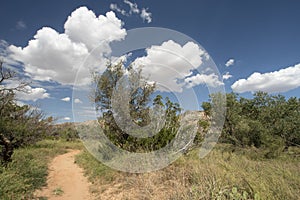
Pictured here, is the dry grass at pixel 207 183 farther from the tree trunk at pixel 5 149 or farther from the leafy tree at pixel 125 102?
the tree trunk at pixel 5 149

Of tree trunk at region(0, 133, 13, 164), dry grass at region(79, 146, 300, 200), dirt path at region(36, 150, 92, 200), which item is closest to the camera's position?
dry grass at region(79, 146, 300, 200)

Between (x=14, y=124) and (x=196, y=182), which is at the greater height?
(x=14, y=124)

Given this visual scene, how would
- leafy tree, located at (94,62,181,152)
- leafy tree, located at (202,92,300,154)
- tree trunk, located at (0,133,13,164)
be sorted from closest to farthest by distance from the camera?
tree trunk, located at (0,133,13,164), leafy tree, located at (94,62,181,152), leafy tree, located at (202,92,300,154)

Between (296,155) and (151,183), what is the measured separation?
5.46 meters

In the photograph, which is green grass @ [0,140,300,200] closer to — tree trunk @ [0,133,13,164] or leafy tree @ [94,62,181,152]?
tree trunk @ [0,133,13,164]

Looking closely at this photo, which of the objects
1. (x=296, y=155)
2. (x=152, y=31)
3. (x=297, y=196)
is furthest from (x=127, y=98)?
(x=296, y=155)

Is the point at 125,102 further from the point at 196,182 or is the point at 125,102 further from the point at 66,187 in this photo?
the point at 196,182

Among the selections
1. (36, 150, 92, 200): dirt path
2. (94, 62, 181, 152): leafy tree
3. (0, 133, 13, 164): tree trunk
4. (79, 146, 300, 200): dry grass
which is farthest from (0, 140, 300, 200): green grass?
(94, 62, 181, 152): leafy tree

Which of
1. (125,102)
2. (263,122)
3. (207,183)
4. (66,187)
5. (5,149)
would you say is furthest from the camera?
(263,122)

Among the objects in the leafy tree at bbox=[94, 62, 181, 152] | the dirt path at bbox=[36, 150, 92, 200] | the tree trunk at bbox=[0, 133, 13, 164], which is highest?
the leafy tree at bbox=[94, 62, 181, 152]

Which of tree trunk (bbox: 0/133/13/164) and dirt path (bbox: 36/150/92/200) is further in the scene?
tree trunk (bbox: 0/133/13/164)

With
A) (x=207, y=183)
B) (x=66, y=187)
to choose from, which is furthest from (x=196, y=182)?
(x=66, y=187)

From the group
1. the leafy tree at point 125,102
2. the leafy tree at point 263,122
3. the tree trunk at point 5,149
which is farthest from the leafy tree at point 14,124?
the leafy tree at point 263,122

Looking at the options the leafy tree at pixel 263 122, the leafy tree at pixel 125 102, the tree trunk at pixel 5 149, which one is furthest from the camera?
the leafy tree at pixel 263 122
